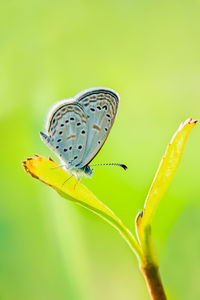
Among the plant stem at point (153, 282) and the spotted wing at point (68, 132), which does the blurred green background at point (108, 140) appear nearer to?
the spotted wing at point (68, 132)

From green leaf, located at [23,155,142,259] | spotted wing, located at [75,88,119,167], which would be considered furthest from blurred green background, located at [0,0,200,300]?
green leaf, located at [23,155,142,259]

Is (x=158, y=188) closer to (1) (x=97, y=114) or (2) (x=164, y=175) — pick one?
(2) (x=164, y=175)

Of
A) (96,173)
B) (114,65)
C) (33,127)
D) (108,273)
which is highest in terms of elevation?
(114,65)

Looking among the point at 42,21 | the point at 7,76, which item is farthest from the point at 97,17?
the point at 7,76

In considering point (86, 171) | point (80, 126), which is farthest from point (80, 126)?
point (86, 171)

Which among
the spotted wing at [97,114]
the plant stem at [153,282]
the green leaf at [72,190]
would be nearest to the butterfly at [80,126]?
the spotted wing at [97,114]

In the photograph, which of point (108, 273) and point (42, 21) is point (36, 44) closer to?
point (42, 21)
